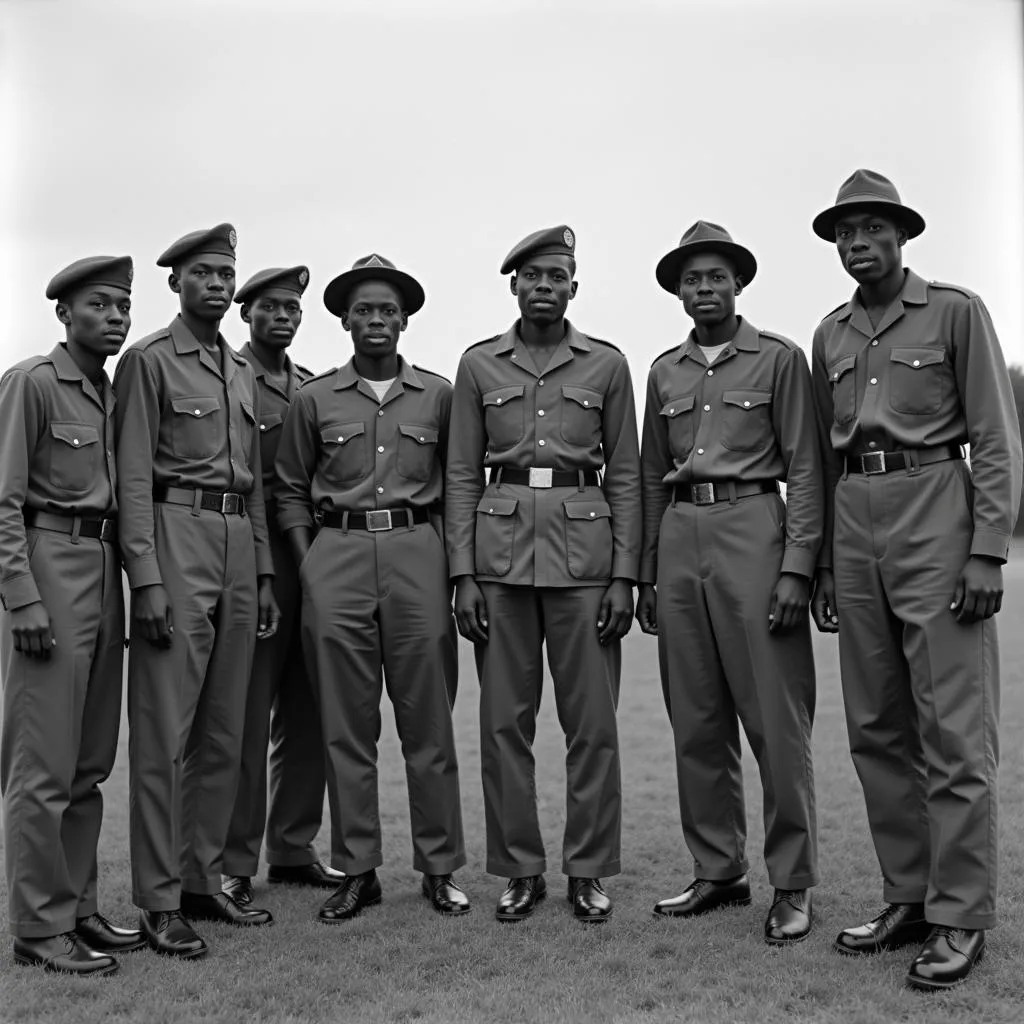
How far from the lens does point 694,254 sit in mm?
4766

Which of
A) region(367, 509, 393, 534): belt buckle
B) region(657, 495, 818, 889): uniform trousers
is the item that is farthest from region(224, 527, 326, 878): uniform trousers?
region(657, 495, 818, 889): uniform trousers

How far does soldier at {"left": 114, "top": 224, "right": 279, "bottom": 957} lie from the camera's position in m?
4.35

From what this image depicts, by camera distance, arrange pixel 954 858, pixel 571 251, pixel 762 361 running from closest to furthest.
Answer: pixel 954 858, pixel 762 361, pixel 571 251

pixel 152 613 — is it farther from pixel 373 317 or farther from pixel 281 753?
pixel 373 317

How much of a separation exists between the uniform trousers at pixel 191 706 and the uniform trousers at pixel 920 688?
2408 millimetres

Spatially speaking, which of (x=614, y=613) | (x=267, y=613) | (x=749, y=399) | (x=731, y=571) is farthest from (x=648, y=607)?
(x=267, y=613)

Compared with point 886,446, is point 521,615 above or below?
→ below

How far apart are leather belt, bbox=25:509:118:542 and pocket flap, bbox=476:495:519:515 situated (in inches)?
60.4

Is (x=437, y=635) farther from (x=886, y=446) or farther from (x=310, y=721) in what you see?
(x=886, y=446)

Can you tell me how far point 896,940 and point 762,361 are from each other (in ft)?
7.47

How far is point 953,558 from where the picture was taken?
401 cm

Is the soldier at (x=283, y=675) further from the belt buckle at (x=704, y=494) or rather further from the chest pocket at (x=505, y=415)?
the belt buckle at (x=704, y=494)

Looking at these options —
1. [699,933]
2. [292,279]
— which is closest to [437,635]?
[699,933]

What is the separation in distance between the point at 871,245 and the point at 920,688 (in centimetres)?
166
